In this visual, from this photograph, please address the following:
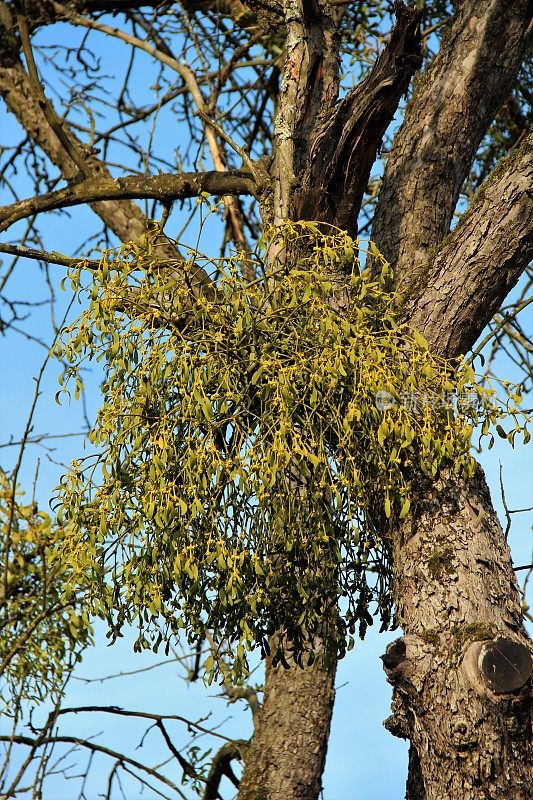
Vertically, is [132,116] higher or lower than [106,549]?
higher

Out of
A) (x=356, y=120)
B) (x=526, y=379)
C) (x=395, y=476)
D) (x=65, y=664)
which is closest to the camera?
(x=395, y=476)

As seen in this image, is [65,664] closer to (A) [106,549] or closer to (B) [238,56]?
(A) [106,549]

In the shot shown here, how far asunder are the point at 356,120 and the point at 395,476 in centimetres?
126

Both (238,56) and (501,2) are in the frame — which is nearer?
(501,2)

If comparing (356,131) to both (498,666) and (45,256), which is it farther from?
(498,666)

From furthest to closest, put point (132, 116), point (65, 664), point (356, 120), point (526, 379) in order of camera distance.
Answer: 1. point (132, 116)
2. point (526, 379)
3. point (65, 664)
4. point (356, 120)

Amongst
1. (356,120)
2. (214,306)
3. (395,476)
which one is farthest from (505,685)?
(356,120)

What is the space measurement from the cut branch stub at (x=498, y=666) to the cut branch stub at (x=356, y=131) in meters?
1.61

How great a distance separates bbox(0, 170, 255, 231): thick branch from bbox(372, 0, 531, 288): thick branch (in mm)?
733

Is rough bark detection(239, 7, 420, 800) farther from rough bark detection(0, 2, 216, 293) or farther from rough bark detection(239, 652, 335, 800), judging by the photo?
rough bark detection(0, 2, 216, 293)

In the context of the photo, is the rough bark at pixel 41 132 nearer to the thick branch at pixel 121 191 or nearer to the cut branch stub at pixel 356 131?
the thick branch at pixel 121 191

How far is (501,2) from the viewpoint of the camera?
14.1 feet

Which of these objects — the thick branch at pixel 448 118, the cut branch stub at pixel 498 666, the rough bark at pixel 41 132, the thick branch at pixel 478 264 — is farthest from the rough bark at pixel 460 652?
the rough bark at pixel 41 132

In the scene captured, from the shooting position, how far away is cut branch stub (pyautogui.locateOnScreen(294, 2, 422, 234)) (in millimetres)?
3537
